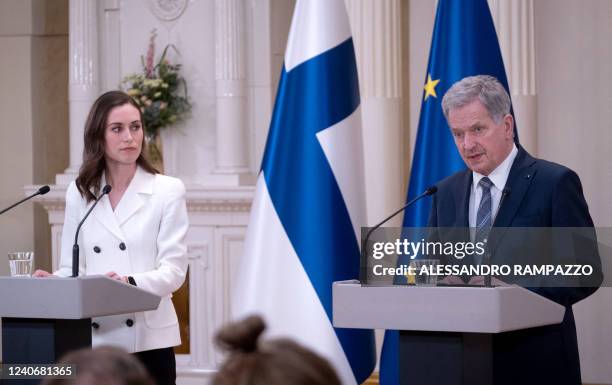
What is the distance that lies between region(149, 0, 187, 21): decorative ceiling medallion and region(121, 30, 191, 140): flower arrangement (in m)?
0.20

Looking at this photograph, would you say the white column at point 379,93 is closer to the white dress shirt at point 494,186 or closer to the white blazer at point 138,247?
the white blazer at point 138,247

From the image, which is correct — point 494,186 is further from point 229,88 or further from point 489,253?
point 229,88

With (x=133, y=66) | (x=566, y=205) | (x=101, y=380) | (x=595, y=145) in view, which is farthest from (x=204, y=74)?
(x=101, y=380)

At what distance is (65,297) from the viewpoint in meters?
3.10

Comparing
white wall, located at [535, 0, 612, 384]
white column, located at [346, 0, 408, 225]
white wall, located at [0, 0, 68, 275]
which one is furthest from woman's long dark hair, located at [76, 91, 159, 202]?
white wall, located at [0, 0, 68, 275]

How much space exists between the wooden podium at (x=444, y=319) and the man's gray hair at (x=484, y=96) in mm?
681

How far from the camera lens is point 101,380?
4.78ft

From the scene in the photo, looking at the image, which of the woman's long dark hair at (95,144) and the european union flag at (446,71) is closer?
the woman's long dark hair at (95,144)

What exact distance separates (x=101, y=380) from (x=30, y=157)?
6.53m

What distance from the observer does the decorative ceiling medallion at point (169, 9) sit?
24.0 feet

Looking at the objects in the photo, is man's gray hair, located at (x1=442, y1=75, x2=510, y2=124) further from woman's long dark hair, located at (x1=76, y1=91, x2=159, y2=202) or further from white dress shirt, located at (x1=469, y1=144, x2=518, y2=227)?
woman's long dark hair, located at (x1=76, y1=91, x2=159, y2=202)

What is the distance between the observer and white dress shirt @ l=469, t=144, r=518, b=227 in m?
3.22

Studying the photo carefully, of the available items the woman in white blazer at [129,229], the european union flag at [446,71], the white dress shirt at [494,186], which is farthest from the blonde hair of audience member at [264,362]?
the european union flag at [446,71]

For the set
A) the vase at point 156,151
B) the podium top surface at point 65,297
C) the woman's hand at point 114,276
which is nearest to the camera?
the podium top surface at point 65,297
